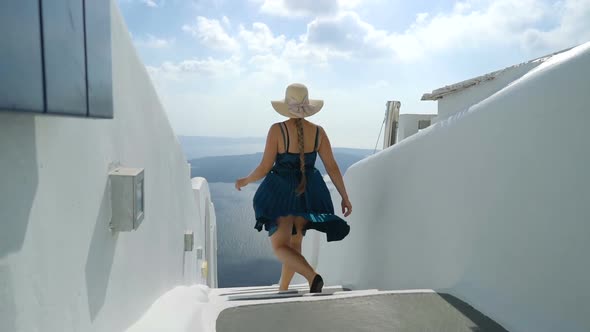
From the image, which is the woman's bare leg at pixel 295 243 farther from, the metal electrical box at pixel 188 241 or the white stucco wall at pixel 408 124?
the white stucco wall at pixel 408 124

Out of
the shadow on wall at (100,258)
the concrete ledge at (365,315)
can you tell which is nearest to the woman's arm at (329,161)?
the concrete ledge at (365,315)

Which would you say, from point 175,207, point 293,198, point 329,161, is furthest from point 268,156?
point 175,207

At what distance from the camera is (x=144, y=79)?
1861 millimetres

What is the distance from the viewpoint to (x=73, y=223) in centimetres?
94

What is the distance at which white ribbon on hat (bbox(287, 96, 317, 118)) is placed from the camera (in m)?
2.44

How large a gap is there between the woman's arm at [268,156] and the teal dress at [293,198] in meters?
0.04

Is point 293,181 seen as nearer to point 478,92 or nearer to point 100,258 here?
point 100,258

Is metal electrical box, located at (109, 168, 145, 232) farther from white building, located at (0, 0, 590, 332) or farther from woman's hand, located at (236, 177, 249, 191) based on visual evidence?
woman's hand, located at (236, 177, 249, 191)

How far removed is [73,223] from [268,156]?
1602 millimetres

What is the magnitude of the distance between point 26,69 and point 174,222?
214 centimetres

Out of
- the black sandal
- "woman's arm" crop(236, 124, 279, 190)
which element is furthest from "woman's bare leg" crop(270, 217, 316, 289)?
"woman's arm" crop(236, 124, 279, 190)

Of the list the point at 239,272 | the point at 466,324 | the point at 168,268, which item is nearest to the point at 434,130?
the point at 466,324

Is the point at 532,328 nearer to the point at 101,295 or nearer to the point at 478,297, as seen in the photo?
the point at 478,297

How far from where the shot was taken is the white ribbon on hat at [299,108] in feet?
8.00
